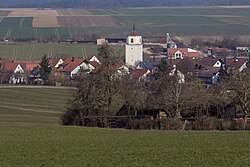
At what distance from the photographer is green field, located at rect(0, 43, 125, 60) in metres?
91.1

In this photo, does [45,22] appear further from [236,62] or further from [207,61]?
[236,62]

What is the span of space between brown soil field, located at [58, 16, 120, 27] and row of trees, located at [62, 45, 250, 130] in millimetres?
98035

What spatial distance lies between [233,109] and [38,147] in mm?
15392

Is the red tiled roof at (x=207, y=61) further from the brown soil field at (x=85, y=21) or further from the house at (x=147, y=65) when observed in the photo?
the brown soil field at (x=85, y=21)

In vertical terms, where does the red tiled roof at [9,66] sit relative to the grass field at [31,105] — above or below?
above

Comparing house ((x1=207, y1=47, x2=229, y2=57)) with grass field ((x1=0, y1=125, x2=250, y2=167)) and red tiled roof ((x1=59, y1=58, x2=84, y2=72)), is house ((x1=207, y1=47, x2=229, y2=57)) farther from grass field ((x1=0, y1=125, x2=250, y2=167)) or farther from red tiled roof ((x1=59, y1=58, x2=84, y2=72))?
grass field ((x1=0, y1=125, x2=250, y2=167))

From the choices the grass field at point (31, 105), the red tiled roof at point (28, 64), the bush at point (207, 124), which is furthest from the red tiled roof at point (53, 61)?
the bush at point (207, 124)

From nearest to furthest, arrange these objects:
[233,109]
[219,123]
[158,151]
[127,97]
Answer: [158,151]
[219,123]
[233,109]
[127,97]

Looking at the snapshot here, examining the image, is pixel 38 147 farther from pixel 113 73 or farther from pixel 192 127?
pixel 113 73

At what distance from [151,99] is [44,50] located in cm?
6194

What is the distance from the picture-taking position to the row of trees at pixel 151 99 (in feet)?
107

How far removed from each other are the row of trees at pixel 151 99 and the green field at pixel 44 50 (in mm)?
51148

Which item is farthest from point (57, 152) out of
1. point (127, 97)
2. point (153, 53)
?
point (153, 53)

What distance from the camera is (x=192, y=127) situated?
2866cm
